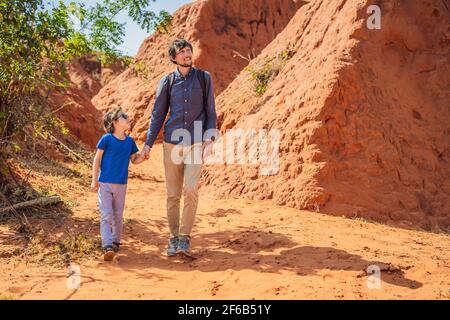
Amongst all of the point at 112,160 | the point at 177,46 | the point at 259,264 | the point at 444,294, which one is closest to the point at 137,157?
the point at 112,160

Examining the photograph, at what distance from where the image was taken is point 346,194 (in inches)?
221

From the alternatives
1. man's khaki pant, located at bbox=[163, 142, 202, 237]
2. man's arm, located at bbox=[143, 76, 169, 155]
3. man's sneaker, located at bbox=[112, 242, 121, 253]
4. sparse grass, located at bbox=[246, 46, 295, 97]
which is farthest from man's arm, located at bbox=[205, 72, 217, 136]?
sparse grass, located at bbox=[246, 46, 295, 97]

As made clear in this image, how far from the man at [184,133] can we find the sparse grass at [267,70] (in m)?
4.65

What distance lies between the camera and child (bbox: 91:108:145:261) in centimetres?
402

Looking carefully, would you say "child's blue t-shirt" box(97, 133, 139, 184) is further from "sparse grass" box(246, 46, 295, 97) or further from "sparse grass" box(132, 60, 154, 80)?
"sparse grass" box(246, 46, 295, 97)

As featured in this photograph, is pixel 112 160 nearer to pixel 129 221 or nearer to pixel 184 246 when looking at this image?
pixel 184 246

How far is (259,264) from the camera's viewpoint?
3721 mm

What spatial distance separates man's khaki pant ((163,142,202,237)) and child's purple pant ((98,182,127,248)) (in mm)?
448

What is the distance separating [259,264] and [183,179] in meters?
1.00

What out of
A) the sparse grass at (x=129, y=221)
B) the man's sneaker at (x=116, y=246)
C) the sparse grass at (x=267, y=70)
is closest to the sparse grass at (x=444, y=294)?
the man's sneaker at (x=116, y=246)
